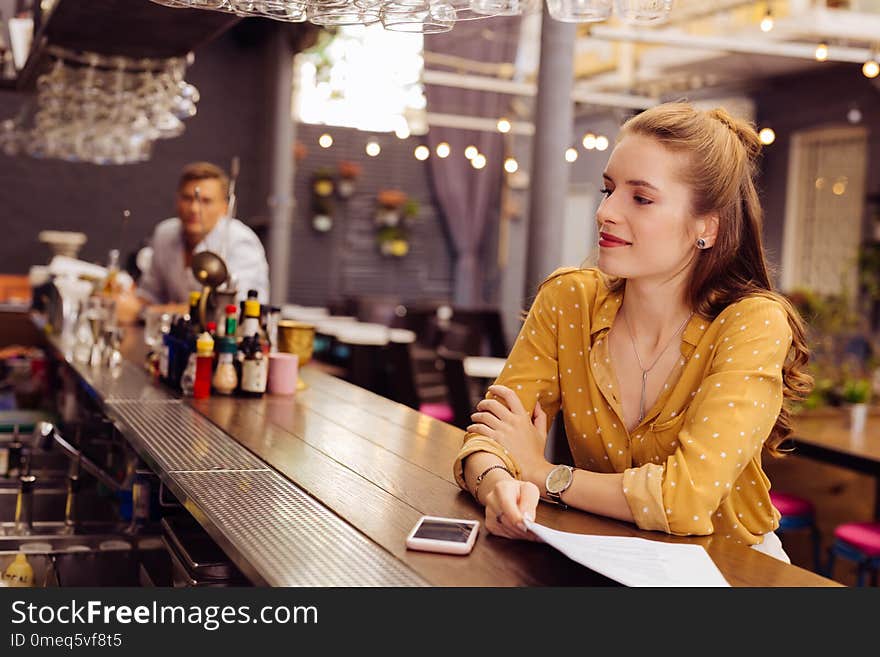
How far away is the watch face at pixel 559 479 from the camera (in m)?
1.80

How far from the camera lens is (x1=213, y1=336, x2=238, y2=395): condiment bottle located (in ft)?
10.1

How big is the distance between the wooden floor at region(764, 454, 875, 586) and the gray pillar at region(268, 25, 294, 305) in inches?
212

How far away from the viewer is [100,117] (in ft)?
17.4

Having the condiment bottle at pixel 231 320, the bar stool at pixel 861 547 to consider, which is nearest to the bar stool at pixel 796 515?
the bar stool at pixel 861 547

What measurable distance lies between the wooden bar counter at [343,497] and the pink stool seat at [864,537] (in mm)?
1829

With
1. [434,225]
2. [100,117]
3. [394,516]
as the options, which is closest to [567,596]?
[394,516]

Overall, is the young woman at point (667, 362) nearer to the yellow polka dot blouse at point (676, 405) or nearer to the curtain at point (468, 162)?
the yellow polka dot blouse at point (676, 405)

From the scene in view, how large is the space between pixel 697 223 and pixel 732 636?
33.6 inches

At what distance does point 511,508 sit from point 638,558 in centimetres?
21

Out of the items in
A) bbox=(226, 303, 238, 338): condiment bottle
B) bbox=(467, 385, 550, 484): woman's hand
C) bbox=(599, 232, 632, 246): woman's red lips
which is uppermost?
bbox=(599, 232, 632, 246): woman's red lips

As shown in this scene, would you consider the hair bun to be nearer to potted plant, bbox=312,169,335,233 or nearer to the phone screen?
the phone screen

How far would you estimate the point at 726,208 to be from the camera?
192 centimetres

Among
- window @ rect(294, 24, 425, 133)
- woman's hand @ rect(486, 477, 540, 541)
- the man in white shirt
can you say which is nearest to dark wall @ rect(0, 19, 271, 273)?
window @ rect(294, 24, 425, 133)

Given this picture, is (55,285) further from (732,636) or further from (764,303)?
(732,636)
